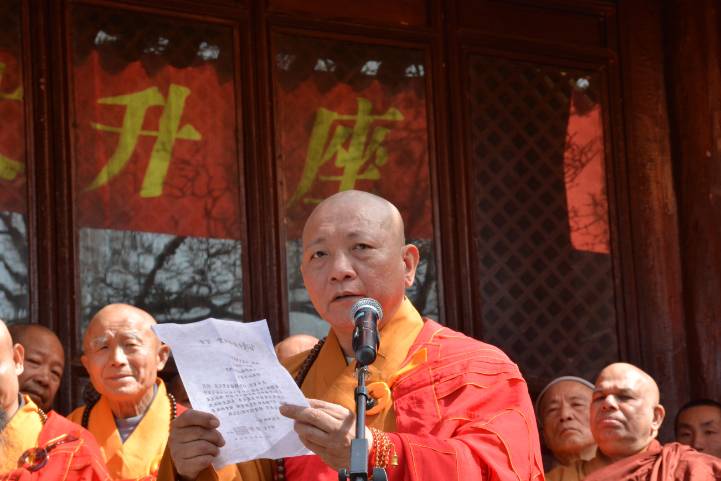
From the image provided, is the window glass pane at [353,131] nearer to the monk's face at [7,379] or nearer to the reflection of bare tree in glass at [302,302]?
the reflection of bare tree in glass at [302,302]

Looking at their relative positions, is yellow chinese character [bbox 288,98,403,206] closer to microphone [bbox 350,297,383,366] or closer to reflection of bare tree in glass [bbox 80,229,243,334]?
reflection of bare tree in glass [bbox 80,229,243,334]

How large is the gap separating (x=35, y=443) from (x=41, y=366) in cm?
100

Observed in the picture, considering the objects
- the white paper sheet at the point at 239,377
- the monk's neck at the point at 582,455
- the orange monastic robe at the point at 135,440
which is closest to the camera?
the white paper sheet at the point at 239,377

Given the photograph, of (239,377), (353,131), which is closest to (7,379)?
(239,377)

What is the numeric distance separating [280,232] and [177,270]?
52 centimetres

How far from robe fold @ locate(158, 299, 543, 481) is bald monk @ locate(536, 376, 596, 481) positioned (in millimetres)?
2511

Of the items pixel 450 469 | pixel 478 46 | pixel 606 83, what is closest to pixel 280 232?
pixel 478 46

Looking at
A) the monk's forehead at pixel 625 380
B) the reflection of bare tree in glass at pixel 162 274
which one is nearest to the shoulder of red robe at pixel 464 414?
the monk's forehead at pixel 625 380

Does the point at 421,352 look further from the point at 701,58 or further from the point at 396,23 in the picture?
the point at 701,58

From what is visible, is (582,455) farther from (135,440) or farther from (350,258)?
(350,258)

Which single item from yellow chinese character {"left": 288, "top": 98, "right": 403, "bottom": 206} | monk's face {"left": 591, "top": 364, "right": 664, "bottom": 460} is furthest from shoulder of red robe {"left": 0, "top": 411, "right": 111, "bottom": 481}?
yellow chinese character {"left": 288, "top": 98, "right": 403, "bottom": 206}

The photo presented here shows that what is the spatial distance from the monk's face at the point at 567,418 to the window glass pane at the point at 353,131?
810 mm

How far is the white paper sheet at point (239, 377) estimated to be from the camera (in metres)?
3.21

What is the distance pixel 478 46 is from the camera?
7203 mm
